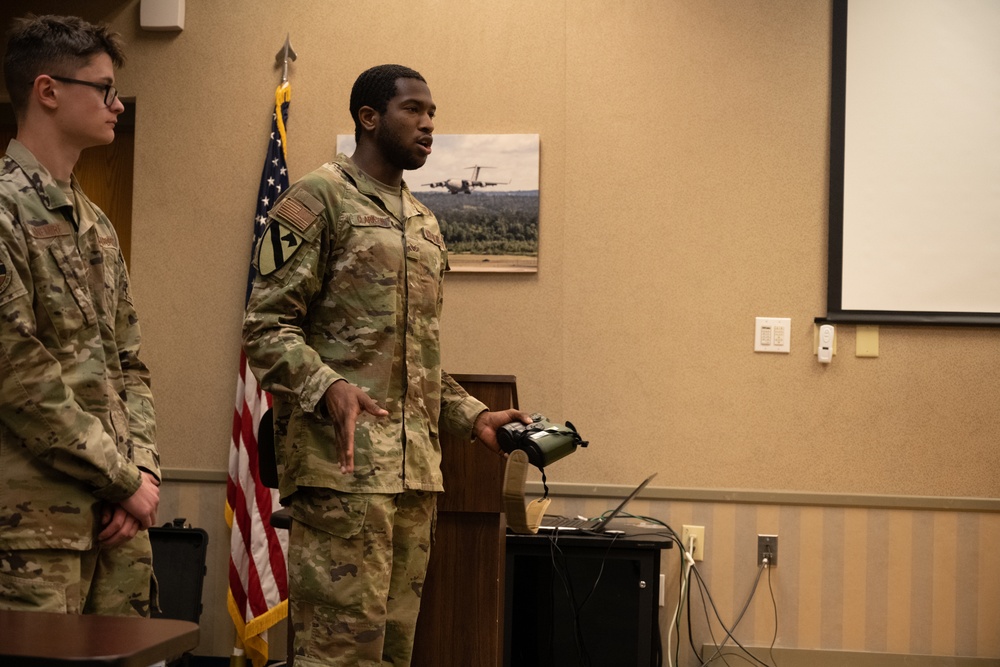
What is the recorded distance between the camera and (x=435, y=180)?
13.2ft

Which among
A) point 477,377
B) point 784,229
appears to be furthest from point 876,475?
point 477,377

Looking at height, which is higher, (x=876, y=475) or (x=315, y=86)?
(x=315, y=86)

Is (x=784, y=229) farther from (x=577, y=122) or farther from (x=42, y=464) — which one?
(x=42, y=464)

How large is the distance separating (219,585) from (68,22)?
2.70 metres

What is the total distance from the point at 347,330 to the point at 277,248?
21 cm

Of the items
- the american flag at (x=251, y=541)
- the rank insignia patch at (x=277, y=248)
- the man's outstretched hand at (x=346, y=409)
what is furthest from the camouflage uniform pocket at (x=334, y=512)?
the american flag at (x=251, y=541)

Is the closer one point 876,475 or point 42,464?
point 42,464

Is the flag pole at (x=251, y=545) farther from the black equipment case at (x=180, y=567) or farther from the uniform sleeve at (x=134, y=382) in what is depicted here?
the uniform sleeve at (x=134, y=382)

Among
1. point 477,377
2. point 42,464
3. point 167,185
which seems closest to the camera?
point 42,464

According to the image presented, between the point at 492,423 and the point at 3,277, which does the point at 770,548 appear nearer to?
the point at 492,423

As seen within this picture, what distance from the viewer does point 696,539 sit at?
3875mm

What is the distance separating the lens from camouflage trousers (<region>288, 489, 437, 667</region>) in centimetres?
196

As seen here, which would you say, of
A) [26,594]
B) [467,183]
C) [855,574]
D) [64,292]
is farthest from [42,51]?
[855,574]

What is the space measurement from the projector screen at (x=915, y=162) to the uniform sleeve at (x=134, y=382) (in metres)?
2.73
